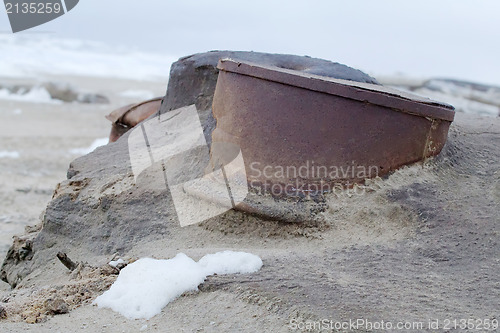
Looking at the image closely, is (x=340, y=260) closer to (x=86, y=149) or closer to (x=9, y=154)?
(x=9, y=154)

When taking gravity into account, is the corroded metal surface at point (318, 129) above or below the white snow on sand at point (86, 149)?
above

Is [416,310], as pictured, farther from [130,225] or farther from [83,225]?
[83,225]

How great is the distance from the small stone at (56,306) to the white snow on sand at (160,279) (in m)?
0.09

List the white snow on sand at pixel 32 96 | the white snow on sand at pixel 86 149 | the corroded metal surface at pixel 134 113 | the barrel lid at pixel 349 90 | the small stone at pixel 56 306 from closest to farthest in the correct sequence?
the small stone at pixel 56 306, the barrel lid at pixel 349 90, the corroded metal surface at pixel 134 113, the white snow on sand at pixel 86 149, the white snow on sand at pixel 32 96

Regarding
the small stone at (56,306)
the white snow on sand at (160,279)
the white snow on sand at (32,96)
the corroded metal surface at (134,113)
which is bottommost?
the white snow on sand at (32,96)

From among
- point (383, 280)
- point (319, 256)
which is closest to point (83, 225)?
point (319, 256)

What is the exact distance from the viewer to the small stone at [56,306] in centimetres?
177

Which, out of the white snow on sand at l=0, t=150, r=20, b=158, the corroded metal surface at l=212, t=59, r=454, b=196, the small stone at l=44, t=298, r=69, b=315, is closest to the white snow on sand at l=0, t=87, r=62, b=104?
the white snow on sand at l=0, t=150, r=20, b=158

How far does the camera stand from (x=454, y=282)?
181cm

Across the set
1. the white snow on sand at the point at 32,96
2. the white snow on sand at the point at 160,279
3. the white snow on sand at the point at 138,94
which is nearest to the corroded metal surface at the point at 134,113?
the white snow on sand at the point at 160,279

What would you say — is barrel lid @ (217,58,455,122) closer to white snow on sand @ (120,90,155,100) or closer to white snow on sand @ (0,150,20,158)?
white snow on sand @ (0,150,20,158)

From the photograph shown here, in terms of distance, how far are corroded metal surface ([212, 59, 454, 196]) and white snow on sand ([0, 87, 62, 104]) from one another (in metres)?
9.54

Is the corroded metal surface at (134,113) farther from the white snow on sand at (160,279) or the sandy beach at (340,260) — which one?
the white snow on sand at (160,279)

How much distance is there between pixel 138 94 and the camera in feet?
49.1
